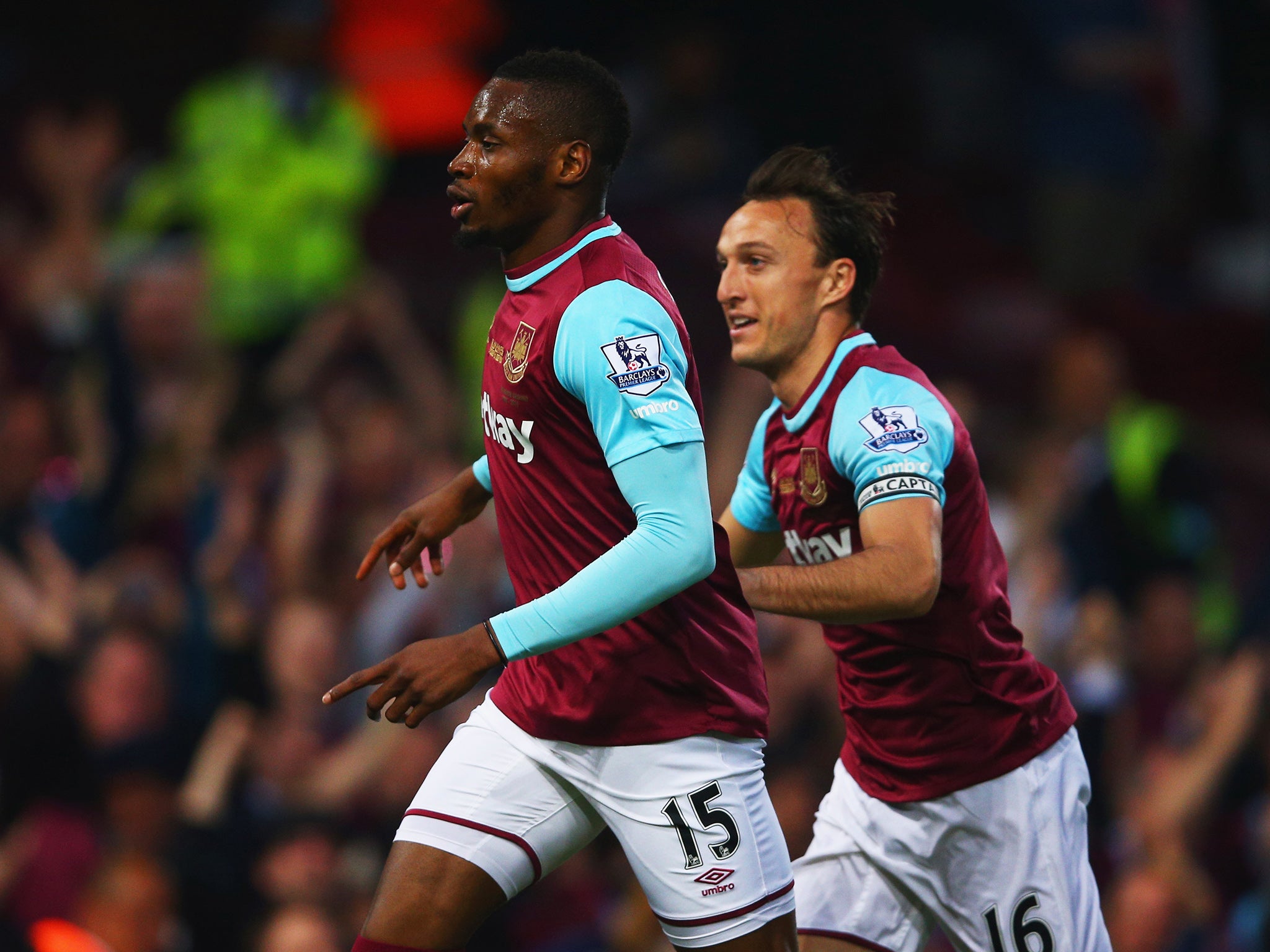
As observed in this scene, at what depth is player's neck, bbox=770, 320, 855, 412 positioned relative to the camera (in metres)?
3.96

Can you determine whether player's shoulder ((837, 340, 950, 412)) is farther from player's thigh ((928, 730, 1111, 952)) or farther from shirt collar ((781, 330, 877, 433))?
player's thigh ((928, 730, 1111, 952))

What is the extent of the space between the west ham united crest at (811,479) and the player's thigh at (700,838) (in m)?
0.61

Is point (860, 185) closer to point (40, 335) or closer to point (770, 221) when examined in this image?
point (40, 335)

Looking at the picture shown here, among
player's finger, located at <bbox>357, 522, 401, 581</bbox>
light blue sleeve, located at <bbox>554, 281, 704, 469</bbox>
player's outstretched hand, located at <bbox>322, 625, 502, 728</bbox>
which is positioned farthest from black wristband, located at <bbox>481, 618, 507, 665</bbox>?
player's finger, located at <bbox>357, 522, 401, 581</bbox>

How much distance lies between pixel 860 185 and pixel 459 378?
3610 mm

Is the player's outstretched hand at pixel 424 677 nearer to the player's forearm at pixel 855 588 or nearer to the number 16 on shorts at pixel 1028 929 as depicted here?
the player's forearm at pixel 855 588

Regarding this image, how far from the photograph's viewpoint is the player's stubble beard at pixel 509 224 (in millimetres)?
3475

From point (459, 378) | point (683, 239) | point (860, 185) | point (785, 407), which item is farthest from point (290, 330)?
point (785, 407)

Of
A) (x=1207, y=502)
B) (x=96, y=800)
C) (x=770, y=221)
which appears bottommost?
(x=96, y=800)

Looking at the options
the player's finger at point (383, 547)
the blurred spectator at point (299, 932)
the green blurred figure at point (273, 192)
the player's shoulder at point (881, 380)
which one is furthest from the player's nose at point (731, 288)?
the green blurred figure at point (273, 192)

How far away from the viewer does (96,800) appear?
6348 mm

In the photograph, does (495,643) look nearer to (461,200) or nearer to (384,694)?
(384,694)

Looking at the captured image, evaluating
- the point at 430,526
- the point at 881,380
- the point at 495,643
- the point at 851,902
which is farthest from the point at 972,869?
the point at 430,526

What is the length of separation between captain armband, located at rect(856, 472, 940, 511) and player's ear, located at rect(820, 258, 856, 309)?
0.56m
